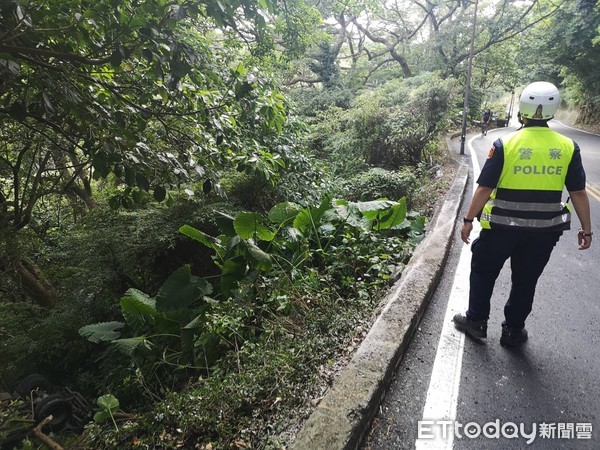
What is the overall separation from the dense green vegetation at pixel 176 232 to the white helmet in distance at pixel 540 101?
1968 millimetres

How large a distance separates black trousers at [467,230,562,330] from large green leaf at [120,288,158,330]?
3250 millimetres

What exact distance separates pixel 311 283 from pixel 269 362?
119 cm

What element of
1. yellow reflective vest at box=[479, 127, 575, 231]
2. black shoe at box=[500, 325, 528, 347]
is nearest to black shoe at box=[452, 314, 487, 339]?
black shoe at box=[500, 325, 528, 347]

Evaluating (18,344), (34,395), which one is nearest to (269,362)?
(34,395)

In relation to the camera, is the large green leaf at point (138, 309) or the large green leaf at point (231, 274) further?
the large green leaf at point (231, 274)

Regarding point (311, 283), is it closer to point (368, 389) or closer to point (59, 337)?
point (368, 389)

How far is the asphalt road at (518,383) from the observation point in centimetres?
210

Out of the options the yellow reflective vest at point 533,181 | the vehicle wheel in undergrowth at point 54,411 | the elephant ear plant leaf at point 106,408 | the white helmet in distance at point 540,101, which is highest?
the white helmet in distance at point 540,101

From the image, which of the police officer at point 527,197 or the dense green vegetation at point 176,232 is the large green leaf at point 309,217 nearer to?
the dense green vegetation at point 176,232

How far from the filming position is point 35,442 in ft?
10.2

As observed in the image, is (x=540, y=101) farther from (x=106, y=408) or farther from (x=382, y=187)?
(x=382, y=187)

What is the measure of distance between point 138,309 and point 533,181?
394 centimetres

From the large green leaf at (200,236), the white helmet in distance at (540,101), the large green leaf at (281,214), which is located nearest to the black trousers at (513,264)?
the white helmet in distance at (540,101)

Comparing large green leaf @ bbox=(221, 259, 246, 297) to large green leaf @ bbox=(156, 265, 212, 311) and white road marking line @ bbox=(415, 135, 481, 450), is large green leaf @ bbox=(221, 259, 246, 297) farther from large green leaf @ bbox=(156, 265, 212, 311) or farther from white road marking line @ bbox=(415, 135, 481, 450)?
white road marking line @ bbox=(415, 135, 481, 450)
